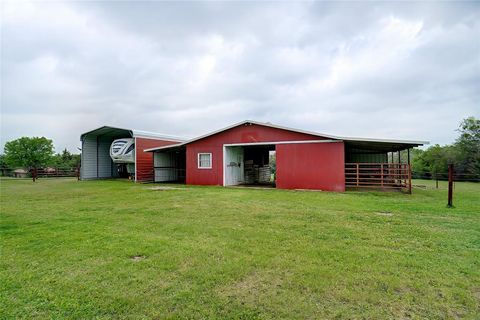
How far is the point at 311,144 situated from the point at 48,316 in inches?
487

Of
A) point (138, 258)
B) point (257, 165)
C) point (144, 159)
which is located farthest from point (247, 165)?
point (138, 258)

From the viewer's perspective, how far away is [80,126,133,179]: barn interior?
21656 millimetres

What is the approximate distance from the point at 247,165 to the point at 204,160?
3.51 meters

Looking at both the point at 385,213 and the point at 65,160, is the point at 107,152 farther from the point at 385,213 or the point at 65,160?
the point at 385,213

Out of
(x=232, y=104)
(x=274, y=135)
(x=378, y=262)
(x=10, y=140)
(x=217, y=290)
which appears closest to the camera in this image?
(x=217, y=290)

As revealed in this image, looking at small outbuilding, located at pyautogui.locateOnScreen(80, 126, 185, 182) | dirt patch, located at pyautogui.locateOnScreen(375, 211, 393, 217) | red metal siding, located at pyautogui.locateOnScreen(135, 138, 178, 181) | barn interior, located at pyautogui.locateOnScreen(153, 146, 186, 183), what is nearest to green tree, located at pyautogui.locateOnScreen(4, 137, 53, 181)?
small outbuilding, located at pyautogui.locateOnScreen(80, 126, 185, 182)

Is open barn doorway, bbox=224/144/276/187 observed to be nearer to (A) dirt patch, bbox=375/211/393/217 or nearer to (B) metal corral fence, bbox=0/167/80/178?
(A) dirt patch, bbox=375/211/393/217

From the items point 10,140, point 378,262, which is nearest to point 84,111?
point 10,140

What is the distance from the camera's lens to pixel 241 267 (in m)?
3.48

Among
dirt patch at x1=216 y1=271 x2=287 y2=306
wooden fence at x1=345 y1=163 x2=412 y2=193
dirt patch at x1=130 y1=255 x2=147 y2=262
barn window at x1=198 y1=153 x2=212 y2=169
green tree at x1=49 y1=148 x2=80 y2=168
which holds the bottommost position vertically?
dirt patch at x1=216 y1=271 x2=287 y2=306

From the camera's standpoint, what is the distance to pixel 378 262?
366cm

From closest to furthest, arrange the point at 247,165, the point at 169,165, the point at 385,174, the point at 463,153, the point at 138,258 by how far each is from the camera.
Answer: the point at 138,258 → the point at 385,174 → the point at 247,165 → the point at 169,165 → the point at 463,153

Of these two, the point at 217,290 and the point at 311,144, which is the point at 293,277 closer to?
the point at 217,290

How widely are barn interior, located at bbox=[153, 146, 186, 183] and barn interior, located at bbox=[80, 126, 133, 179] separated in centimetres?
351
